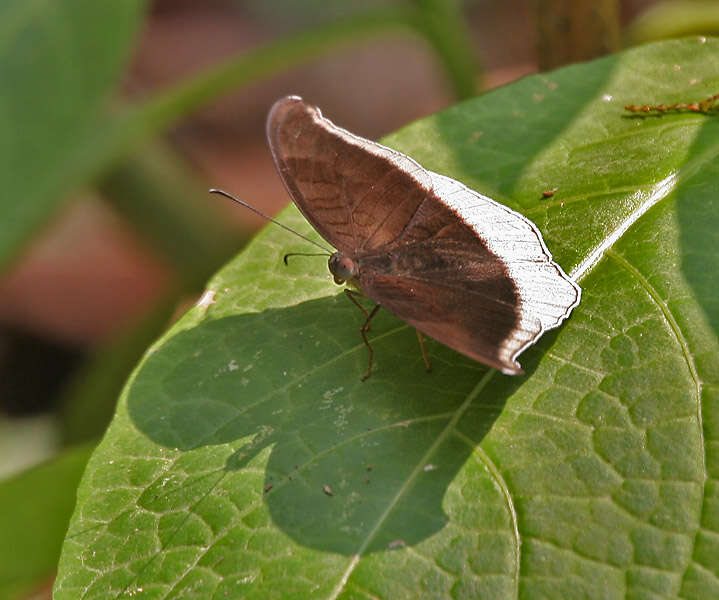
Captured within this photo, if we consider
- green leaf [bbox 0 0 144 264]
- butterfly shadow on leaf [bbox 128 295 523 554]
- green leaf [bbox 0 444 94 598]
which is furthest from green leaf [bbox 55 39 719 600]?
green leaf [bbox 0 0 144 264]

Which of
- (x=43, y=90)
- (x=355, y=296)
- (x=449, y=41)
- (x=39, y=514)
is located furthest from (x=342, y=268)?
(x=43, y=90)

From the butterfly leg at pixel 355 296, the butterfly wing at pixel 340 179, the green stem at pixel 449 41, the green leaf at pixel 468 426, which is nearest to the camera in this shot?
the green leaf at pixel 468 426

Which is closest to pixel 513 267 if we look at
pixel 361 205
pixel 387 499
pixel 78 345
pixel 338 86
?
pixel 361 205

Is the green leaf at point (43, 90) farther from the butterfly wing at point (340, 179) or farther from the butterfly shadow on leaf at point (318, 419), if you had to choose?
the butterfly shadow on leaf at point (318, 419)

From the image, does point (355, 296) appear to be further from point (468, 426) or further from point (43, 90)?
point (43, 90)

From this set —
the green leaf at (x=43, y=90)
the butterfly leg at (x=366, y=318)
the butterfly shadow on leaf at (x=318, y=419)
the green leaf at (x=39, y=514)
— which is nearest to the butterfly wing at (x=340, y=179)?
the butterfly leg at (x=366, y=318)

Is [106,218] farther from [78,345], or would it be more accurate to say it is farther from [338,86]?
[338,86]

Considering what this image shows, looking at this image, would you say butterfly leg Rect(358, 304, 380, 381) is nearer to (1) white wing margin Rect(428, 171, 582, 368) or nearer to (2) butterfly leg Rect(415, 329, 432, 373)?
(2) butterfly leg Rect(415, 329, 432, 373)
